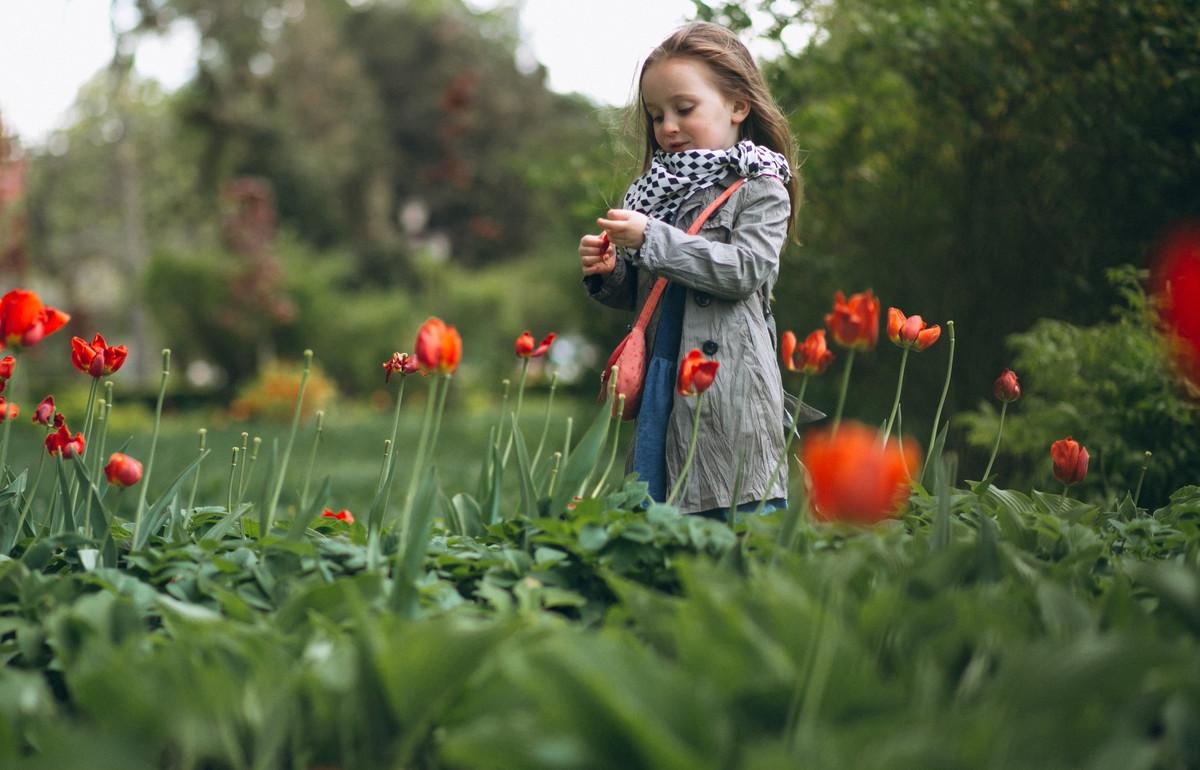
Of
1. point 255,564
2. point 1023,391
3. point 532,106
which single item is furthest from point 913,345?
point 532,106

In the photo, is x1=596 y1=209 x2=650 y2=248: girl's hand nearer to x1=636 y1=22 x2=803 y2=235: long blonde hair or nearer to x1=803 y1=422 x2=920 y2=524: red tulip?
x1=636 y1=22 x2=803 y2=235: long blonde hair

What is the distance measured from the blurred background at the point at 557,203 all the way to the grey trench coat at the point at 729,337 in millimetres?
600

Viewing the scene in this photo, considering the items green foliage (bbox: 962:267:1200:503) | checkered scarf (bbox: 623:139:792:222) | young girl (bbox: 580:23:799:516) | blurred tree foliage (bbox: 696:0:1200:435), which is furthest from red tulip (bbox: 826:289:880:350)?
blurred tree foliage (bbox: 696:0:1200:435)

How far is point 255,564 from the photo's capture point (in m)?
1.79

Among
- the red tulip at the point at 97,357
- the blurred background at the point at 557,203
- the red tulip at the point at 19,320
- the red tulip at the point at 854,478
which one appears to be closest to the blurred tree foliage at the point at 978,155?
the blurred background at the point at 557,203

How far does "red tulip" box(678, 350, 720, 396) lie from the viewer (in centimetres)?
202

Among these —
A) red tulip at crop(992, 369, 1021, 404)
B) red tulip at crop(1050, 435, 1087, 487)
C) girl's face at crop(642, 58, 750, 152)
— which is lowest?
red tulip at crop(1050, 435, 1087, 487)

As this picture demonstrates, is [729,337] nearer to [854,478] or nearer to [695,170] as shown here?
[695,170]

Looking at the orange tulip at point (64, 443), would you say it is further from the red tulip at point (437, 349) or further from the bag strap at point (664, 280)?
the bag strap at point (664, 280)

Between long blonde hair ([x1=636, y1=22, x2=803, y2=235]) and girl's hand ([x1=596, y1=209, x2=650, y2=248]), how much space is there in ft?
1.49

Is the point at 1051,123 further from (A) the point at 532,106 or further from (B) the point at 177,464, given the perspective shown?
(A) the point at 532,106

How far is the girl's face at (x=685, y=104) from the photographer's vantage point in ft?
8.43

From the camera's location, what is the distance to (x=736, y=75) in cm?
266

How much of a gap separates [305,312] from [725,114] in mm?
13375
